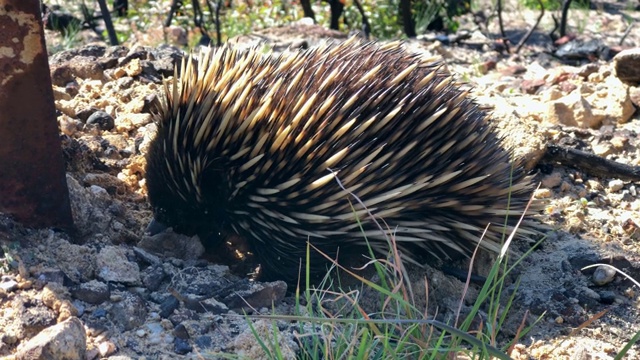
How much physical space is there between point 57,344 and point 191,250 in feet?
3.99

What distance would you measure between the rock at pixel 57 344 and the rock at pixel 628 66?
11.8 ft

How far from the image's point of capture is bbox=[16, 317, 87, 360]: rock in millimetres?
2592

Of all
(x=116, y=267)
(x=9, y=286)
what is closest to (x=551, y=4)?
(x=116, y=267)

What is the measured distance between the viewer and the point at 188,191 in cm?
371

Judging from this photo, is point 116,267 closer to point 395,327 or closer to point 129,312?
point 129,312

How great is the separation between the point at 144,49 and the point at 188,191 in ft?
6.50

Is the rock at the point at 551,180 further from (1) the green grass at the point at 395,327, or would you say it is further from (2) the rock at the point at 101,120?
(2) the rock at the point at 101,120

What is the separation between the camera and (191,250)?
379cm

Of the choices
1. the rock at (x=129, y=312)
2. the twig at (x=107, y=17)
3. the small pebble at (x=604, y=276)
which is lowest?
the small pebble at (x=604, y=276)

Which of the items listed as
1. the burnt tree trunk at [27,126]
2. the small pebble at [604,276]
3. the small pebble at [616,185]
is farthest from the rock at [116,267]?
the small pebble at [616,185]

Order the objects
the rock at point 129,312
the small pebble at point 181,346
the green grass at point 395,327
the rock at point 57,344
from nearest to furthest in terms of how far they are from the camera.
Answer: the green grass at point 395,327
the rock at point 57,344
the small pebble at point 181,346
the rock at point 129,312

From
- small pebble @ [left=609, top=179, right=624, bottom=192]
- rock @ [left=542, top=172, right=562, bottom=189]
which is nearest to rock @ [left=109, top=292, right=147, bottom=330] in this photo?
rock @ [left=542, top=172, right=562, bottom=189]

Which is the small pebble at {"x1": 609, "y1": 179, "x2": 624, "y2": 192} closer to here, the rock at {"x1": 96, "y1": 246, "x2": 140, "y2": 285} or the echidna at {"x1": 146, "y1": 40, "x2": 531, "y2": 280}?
the echidna at {"x1": 146, "y1": 40, "x2": 531, "y2": 280}

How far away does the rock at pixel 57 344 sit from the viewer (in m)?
2.59
